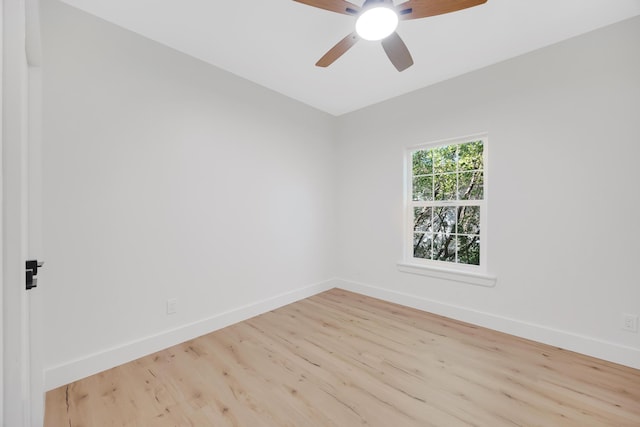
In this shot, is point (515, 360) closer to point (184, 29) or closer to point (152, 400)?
point (152, 400)

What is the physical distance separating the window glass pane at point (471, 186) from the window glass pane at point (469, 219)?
0.40 ft

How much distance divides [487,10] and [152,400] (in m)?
3.45

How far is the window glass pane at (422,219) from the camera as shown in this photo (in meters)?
3.30

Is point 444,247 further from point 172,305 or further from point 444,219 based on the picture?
point 172,305

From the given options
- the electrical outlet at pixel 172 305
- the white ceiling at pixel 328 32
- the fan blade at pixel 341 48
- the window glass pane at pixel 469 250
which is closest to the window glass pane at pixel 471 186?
the window glass pane at pixel 469 250

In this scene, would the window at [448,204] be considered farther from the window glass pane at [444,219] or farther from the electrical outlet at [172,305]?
the electrical outlet at [172,305]

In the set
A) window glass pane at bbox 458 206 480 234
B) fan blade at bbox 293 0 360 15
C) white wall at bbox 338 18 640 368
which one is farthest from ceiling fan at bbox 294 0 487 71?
window glass pane at bbox 458 206 480 234

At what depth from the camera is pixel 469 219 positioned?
9.77 ft

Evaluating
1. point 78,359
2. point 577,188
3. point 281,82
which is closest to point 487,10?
point 577,188

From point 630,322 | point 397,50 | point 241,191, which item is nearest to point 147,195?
point 241,191

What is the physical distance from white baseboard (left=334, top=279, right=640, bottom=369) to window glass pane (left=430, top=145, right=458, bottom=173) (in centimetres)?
152

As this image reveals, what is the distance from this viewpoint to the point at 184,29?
85.0 inches

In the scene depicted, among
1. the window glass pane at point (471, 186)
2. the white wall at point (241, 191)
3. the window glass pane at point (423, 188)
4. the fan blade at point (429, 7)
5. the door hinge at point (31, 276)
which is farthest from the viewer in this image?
the window glass pane at point (423, 188)

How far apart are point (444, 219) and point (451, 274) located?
633 mm
